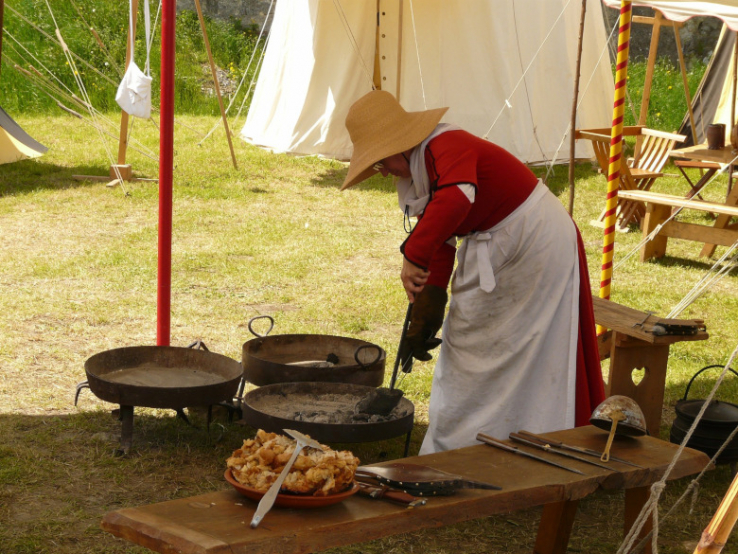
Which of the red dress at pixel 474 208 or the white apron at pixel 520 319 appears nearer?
the red dress at pixel 474 208

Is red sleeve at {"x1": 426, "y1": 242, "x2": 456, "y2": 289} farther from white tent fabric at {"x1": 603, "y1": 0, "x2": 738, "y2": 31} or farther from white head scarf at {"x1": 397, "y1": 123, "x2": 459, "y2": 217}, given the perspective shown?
white tent fabric at {"x1": 603, "y1": 0, "x2": 738, "y2": 31}

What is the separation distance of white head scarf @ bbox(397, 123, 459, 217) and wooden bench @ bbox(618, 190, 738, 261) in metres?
4.14

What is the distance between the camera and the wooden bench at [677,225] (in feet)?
21.5

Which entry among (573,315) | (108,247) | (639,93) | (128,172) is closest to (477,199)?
(573,315)

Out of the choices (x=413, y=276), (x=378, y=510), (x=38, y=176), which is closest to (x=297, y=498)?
(x=378, y=510)

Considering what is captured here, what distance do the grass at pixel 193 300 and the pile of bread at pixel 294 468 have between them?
42.1 inches

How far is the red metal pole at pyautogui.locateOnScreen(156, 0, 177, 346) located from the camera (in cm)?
364

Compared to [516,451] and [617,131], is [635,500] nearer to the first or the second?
[516,451]

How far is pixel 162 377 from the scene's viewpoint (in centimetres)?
363

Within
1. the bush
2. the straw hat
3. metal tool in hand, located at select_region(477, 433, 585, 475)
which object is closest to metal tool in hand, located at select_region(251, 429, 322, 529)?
metal tool in hand, located at select_region(477, 433, 585, 475)

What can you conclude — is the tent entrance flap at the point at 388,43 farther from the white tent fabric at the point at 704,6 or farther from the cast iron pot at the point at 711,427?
the cast iron pot at the point at 711,427

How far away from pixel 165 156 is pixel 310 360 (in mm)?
1121

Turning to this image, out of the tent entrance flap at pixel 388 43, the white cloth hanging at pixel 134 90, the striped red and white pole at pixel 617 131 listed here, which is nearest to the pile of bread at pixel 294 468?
the striped red and white pole at pixel 617 131

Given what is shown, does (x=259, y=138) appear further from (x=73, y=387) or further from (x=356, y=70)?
(x=73, y=387)
